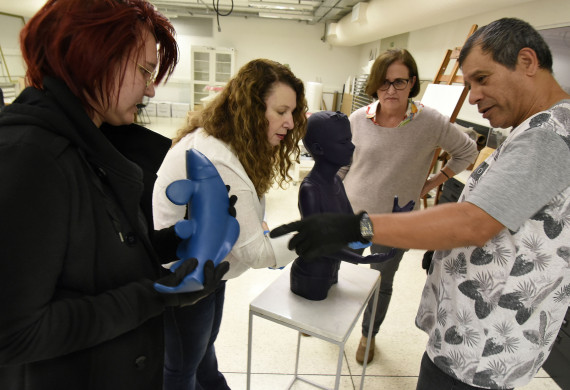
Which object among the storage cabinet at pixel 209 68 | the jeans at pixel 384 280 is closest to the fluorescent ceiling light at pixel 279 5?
the storage cabinet at pixel 209 68

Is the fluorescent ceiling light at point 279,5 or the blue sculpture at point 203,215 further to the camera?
the fluorescent ceiling light at point 279,5

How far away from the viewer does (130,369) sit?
0.72 m

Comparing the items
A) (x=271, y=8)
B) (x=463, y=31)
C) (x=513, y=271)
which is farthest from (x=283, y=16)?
(x=513, y=271)

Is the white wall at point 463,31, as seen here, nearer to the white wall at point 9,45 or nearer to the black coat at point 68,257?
the black coat at point 68,257

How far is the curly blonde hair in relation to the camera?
1.10 meters

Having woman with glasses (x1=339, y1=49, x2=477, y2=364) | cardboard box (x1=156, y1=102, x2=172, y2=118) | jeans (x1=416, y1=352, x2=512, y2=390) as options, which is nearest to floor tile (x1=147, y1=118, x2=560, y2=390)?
woman with glasses (x1=339, y1=49, x2=477, y2=364)

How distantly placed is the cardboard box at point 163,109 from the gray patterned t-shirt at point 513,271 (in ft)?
30.2

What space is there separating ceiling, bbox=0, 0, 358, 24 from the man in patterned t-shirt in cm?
556

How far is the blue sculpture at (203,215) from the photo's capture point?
0.81 metres

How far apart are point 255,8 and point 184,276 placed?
770 cm

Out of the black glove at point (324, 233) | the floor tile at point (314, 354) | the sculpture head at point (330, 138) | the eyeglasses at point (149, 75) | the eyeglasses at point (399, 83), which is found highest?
the eyeglasses at point (399, 83)

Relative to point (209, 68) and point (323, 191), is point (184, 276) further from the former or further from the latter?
point (209, 68)

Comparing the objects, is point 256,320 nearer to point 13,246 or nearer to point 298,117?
point 298,117

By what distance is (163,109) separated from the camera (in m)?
9.21
